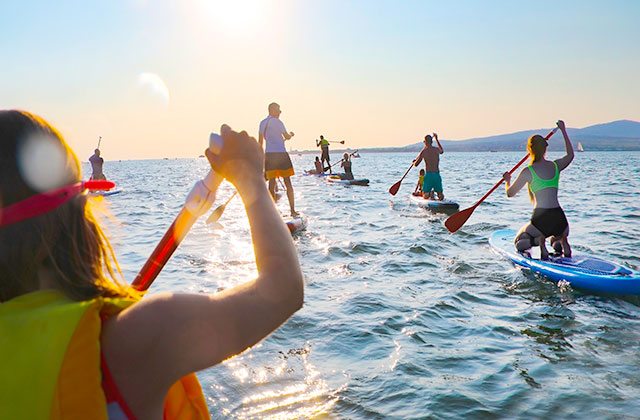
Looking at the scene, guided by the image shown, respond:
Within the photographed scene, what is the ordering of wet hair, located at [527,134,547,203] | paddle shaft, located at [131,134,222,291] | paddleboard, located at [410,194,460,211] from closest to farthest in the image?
1. paddle shaft, located at [131,134,222,291]
2. wet hair, located at [527,134,547,203]
3. paddleboard, located at [410,194,460,211]

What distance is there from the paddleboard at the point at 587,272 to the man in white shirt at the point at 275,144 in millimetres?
5109

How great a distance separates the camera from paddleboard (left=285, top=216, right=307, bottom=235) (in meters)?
11.0

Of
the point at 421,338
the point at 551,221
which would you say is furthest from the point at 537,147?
the point at 421,338

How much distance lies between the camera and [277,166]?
1130 cm

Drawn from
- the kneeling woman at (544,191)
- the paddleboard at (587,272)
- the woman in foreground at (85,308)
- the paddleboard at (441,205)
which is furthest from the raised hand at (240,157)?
the paddleboard at (441,205)

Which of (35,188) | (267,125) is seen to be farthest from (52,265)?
(267,125)

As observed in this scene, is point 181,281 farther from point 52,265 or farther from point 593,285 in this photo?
point 52,265

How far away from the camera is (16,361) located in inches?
42.5

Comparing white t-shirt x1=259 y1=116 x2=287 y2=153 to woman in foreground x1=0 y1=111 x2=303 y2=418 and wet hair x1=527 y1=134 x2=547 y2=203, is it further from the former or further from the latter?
woman in foreground x1=0 y1=111 x2=303 y2=418

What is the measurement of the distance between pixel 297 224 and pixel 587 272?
5.89 m

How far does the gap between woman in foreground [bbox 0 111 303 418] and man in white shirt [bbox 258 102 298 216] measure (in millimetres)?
9838

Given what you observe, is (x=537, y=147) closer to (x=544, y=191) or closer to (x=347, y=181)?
(x=544, y=191)

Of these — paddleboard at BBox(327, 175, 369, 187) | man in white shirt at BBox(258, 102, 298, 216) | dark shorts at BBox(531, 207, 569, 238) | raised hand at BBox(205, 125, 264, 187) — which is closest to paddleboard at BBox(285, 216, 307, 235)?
man in white shirt at BBox(258, 102, 298, 216)

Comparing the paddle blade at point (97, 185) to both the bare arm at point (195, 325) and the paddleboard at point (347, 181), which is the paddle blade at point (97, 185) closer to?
the bare arm at point (195, 325)
